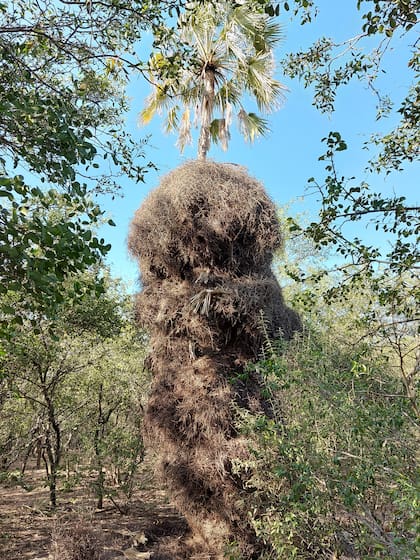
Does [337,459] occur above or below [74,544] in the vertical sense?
above

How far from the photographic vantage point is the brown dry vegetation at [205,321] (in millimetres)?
5051

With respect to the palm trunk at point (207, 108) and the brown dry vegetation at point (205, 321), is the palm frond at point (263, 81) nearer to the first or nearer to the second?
the palm trunk at point (207, 108)

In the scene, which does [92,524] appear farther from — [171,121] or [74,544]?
[171,121]

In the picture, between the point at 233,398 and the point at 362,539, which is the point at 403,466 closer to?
the point at 362,539

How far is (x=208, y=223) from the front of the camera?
5.57 meters

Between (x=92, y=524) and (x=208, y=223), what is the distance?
5371 millimetres

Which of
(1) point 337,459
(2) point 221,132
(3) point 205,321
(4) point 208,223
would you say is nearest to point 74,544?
(3) point 205,321

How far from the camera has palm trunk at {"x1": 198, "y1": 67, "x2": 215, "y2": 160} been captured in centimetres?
693

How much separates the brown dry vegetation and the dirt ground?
830 mm

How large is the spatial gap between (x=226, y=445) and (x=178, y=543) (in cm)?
202

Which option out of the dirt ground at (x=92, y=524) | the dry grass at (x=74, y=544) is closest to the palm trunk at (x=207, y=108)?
the dirt ground at (x=92, y=524)

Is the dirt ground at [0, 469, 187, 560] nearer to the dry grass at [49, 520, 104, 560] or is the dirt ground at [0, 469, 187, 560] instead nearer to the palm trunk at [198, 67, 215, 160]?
the dry grass at [49, 520, 104, 560]

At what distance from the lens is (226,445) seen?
4.92 m

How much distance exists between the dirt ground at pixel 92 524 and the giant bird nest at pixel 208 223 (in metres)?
3.61
